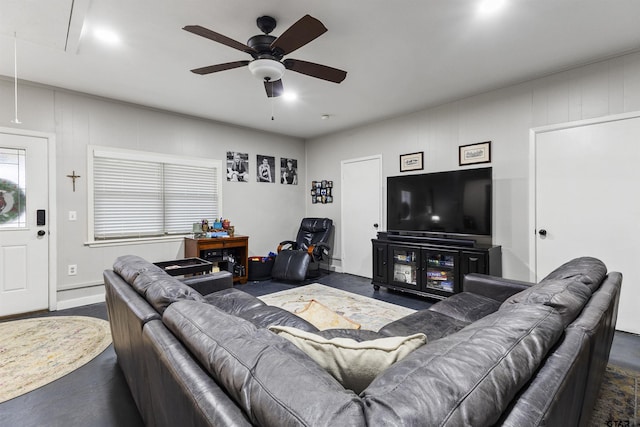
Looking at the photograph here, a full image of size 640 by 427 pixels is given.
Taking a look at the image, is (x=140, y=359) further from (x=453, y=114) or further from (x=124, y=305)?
Result: (x=453, y=114)

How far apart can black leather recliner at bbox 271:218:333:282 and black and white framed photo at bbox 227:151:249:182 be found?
1355mm

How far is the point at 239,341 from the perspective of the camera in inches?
34.8

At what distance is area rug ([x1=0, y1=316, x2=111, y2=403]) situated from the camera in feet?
6.79

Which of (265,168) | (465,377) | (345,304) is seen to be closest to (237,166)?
(265,168)

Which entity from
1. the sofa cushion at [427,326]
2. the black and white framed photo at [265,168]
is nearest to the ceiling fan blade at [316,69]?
the sofa cushion at [427,326]

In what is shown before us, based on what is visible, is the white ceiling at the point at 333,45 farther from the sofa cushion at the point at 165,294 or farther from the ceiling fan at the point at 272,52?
the sofa cushion at the point at 165,294

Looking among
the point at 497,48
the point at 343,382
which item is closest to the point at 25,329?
the point at 343,382

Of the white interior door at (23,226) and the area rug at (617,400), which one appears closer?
the area rug at (617,400)

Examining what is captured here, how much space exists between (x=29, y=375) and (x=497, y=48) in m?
4.48

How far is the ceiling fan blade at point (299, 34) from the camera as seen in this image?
1.83 metres

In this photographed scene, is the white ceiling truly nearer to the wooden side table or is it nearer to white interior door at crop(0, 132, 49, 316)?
white interior door at crop(0, 132, 49, 316)

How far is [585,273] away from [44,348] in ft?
12.9

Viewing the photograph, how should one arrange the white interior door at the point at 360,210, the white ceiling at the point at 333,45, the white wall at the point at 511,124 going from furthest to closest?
the white interior door at the point at 360,210 → the white wall at the point at 511,124 → the white ceiling at the point at 333,45

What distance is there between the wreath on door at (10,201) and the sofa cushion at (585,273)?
4886mm
